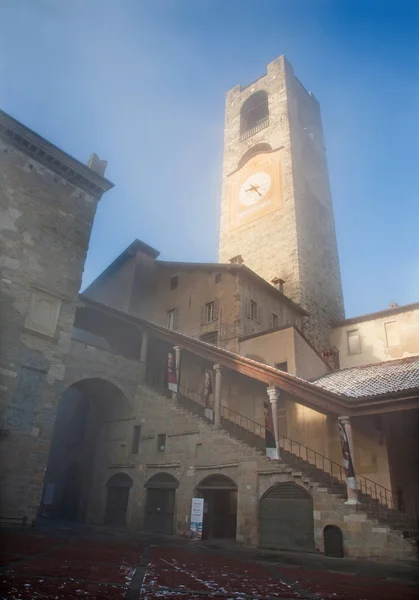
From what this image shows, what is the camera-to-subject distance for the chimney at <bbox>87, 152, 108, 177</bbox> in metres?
20.1

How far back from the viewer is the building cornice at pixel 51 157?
1675cm

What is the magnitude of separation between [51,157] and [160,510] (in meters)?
15.3

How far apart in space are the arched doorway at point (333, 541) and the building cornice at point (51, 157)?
16.4 m

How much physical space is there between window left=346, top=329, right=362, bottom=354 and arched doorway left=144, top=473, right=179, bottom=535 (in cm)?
1439

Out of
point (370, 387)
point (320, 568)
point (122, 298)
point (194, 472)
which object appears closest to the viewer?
point (320, 568)

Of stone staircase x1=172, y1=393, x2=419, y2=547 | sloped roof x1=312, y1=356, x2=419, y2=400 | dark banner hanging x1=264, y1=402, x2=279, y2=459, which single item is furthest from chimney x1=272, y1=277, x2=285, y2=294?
dark banner hanging x1=264, y1=402, x2=279, y2=459

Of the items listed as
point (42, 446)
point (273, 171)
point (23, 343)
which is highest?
point (273, 171)

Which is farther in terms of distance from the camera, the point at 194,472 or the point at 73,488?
the point at 73,488

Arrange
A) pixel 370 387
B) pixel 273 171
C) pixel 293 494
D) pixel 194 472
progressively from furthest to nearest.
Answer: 1. pixel 273 171
2. pixel 194 472
3. pixel 370 387
4. pixel 293 494

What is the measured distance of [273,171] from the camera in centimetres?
3500

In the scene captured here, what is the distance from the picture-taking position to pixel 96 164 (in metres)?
20.2

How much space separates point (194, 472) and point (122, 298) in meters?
15.3

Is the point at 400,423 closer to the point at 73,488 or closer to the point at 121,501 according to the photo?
the point at 121,501

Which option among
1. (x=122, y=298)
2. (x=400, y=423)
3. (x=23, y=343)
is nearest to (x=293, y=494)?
(x=400, y=423)
